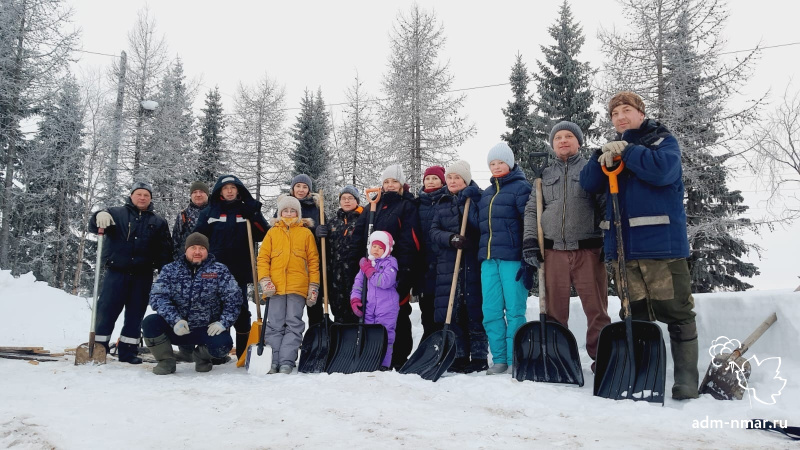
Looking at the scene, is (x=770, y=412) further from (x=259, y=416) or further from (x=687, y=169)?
(x=687, y=169)

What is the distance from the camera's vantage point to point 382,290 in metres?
5.41

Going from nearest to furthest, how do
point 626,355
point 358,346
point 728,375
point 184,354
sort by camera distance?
point 728,375, point 626,355, point 358,346, point 184,354

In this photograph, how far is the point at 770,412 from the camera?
3021 mm

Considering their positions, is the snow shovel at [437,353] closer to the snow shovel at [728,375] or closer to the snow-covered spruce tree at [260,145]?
the snow shovel at [728,375]

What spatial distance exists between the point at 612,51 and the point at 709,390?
42.9ft

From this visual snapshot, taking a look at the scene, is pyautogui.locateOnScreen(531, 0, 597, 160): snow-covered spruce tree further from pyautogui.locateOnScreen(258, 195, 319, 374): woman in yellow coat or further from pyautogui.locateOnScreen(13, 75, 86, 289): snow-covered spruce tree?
pyautogui.locateOnScreen(13, 75, 86, 289): snow-covered spruce tree

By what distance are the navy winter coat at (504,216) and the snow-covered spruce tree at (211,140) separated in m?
20.7

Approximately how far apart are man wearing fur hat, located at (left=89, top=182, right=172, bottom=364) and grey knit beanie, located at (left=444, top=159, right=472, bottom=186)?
3.55 meters

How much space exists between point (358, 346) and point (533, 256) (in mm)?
1980

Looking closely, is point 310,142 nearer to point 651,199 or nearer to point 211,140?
point 211,140

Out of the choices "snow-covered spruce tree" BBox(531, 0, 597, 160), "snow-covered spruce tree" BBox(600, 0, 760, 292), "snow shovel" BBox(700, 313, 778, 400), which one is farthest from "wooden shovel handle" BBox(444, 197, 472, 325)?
"snow-covered spruce tree" BBox(531, 0, 597, 160)

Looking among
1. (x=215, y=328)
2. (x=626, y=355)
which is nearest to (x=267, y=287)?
(x=215, y=328)

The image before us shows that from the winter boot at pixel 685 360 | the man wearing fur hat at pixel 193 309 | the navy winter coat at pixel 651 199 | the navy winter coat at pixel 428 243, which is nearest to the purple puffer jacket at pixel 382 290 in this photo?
the navy winter coat at pixel 428 243

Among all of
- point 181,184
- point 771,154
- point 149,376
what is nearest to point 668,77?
point 771,154
